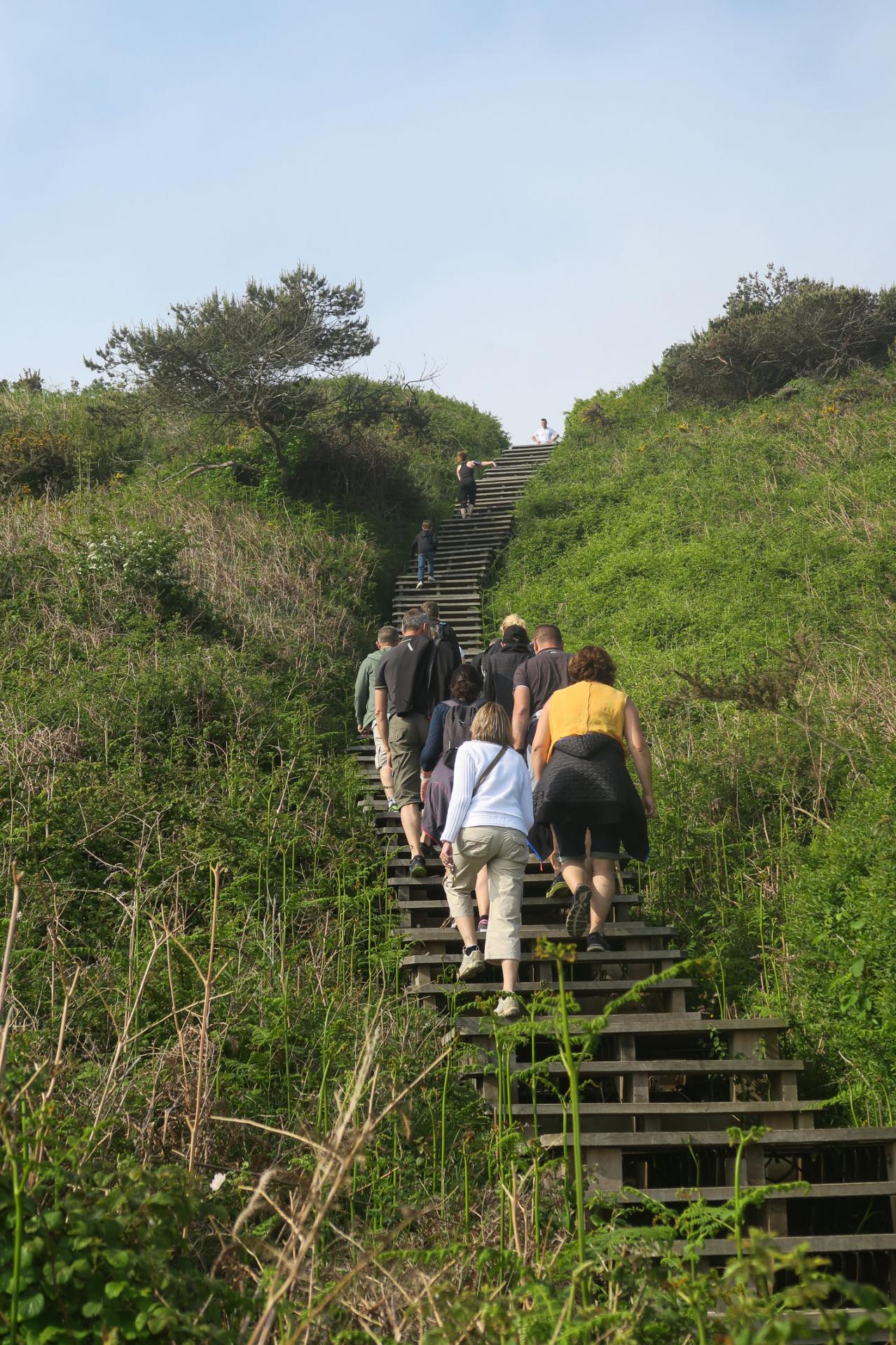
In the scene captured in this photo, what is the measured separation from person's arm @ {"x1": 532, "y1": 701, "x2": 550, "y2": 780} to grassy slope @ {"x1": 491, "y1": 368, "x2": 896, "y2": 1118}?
5.33 feet

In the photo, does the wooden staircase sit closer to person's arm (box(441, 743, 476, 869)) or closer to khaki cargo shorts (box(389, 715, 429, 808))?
khaki cargo shorts (box(389, 715, 429, 808))

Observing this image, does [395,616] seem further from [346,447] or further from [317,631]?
[346,447]

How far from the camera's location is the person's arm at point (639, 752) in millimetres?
6770

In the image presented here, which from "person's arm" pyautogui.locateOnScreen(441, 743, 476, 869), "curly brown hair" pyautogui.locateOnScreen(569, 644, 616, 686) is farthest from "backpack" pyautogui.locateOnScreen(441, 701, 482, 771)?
"person's arm" pyautogui.locateOnScreen(441, 743, 476, 869)

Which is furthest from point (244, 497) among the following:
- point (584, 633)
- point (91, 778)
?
point (91, 778)

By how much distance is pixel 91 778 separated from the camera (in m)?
9.20

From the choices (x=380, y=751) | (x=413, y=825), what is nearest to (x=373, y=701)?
(x=380, y=751)

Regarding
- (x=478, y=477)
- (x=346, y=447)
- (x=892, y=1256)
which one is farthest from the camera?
(x=478, y=477)

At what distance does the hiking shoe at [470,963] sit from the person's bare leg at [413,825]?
6.36ft

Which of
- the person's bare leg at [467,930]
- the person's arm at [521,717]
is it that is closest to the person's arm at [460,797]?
the person's bare leg at [467,930]

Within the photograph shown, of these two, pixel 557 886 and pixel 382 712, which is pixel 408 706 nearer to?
pixel 382 712

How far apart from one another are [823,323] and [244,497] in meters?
16.6

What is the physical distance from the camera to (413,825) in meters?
8.54

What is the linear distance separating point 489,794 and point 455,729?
1.34 m
